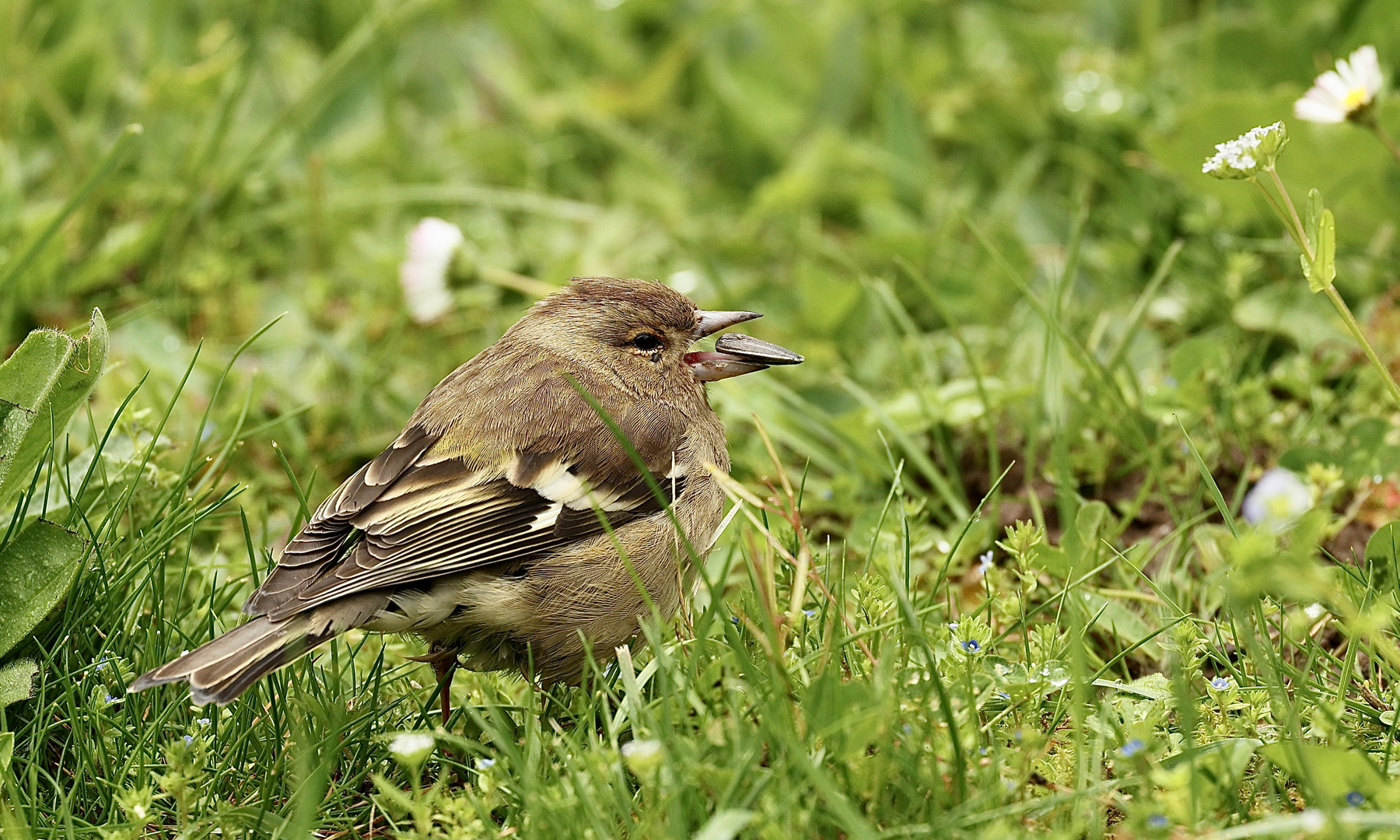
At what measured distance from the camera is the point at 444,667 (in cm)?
333

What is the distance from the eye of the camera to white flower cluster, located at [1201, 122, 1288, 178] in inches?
116

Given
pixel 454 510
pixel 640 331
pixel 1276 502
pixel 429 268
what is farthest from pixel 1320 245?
pixel 429 268

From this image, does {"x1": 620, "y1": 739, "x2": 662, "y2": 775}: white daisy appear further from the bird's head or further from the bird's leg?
the bird's head

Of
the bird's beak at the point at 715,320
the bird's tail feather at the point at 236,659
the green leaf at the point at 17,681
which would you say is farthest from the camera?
the bird's beak at the point at 715,320

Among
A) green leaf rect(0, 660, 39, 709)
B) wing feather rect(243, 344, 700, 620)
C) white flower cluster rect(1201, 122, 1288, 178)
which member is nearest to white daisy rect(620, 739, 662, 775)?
wing feather rect(243, 344, 700, 620)

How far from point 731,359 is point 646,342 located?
0.81ft

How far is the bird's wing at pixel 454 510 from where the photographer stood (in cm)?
314

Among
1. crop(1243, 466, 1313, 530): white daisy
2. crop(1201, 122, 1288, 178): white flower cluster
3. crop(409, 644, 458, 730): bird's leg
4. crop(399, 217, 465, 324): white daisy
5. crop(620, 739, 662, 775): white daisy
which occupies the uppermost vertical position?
crop(399, 217, 465, 324): white daisy

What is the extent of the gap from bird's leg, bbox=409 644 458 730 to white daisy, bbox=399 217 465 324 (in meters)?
1.84

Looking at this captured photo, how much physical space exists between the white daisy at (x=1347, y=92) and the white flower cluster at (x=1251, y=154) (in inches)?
31.6

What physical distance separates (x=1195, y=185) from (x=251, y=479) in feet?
11.1

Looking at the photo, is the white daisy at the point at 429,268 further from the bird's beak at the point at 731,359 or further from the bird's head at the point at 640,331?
the bird's beak at the point at 731,359

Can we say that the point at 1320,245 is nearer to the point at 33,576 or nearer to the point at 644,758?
the point at 644,758

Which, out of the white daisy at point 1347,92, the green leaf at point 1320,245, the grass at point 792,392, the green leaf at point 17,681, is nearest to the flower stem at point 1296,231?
the green leaf at point 1320,245
